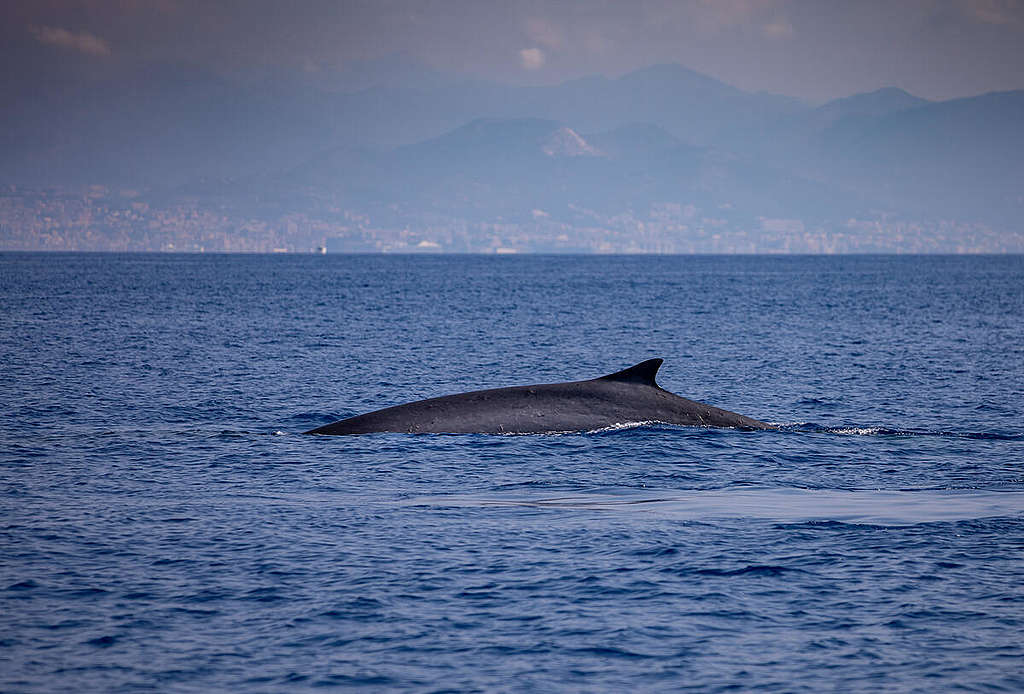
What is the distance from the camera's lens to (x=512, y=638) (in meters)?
11.5

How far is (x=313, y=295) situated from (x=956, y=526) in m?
98.7

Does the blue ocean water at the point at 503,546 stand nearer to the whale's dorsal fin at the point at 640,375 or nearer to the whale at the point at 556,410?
the whale at the point at 556,410

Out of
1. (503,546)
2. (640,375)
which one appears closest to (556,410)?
(640,375)

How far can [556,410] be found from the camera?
22.2 m

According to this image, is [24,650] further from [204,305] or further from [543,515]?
[204,305]

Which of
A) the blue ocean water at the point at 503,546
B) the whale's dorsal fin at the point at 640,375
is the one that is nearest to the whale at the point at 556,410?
the whale's dorsal fin at the point at 640,375

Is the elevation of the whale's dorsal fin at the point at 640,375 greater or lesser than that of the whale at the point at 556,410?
greater

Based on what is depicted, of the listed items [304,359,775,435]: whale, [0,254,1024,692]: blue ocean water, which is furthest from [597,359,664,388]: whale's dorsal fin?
[0,254,1024,692]: blue ocean water

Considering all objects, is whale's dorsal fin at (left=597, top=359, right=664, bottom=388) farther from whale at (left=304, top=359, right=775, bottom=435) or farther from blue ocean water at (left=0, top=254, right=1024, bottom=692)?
blue ocean water at (left=0, top=254, right=1024, bottom=692)

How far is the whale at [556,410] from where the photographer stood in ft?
72.4

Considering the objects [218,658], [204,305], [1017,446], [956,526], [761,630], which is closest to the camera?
[218,658]

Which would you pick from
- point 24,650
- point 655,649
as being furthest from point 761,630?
point 24,650

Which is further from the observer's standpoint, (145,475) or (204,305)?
(204,305)

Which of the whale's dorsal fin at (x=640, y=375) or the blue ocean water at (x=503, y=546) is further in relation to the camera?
the whale's dorsal fin at (x=640, y=375)
